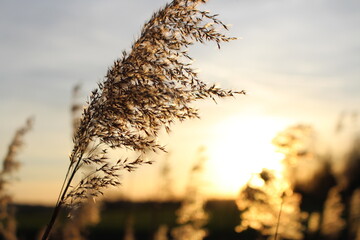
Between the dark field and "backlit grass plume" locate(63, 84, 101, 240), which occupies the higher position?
the dark field

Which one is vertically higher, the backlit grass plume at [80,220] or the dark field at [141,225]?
the dark field at [141,225]

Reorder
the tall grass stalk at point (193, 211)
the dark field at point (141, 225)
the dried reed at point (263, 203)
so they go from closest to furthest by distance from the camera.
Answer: the dried reed at point (263, 203)
the tall grass stalk at point (193, 211)
the dark field at point (141, 225)

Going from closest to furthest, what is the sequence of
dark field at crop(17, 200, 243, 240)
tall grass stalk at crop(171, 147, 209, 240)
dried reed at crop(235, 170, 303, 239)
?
1. dried reed at crop(235, 170, 303, 239)
2. tall grass stalk at crop(171, 147, 209, 240)
3. dark field at crop(17, 200, 243, 240)

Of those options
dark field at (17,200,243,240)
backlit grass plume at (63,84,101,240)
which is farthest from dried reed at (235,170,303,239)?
dark field at (17,200,243,240)

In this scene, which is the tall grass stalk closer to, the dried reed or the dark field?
the dried reed

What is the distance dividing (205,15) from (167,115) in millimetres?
1030

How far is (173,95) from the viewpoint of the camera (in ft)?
14.4

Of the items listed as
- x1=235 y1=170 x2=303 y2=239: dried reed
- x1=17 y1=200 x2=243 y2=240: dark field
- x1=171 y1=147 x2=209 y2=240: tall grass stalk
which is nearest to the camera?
x1=235 y1=170 x2=303 y2=239: dried reed

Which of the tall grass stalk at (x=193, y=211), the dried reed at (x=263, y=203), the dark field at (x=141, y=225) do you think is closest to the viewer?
the dried reed at (x=263, y=203)

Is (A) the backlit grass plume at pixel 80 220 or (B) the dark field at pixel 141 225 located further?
(B) the dark field at pixel 141 225

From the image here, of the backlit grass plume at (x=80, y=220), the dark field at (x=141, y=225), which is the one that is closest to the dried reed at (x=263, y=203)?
the backlit grass plume at (x=80, y=220)

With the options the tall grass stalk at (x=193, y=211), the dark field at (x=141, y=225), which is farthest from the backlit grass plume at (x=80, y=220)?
the dark field at (x=141, y=225)

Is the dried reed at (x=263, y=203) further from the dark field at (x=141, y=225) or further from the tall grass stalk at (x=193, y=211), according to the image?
the dark field at (x=141, y=225)

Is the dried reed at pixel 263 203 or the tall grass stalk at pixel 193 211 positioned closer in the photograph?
the dried reed at pixel 263 203
